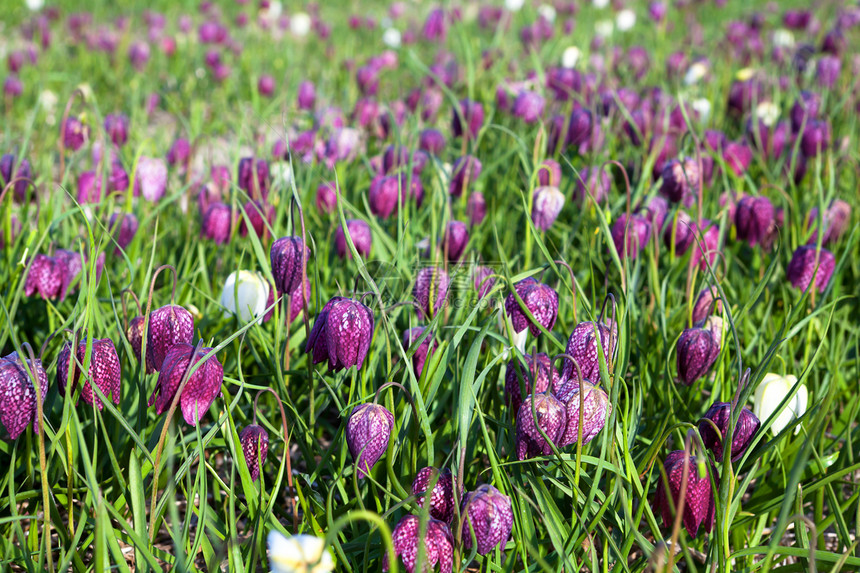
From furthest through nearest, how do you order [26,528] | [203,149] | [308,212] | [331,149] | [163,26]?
1. [163,26]
2. [203,149]
3. [331,149]
4. [308,212]
5. [26,528]

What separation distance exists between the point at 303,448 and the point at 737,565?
2.50 ft

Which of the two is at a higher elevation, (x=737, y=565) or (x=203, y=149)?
(x=203, y=149)

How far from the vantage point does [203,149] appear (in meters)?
3.65

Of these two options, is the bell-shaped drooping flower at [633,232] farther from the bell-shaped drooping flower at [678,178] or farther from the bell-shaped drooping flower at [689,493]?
the bell-shaped drooping flower at [689,493]

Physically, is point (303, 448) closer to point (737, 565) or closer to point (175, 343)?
point (175, 343)

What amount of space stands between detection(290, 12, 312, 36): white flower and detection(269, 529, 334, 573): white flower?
5561mm

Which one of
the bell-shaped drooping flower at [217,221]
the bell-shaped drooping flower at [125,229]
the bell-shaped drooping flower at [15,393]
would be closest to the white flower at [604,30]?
the bell-shaped drooping flower at [217,221]

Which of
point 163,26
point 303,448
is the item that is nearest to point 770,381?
point 303,448

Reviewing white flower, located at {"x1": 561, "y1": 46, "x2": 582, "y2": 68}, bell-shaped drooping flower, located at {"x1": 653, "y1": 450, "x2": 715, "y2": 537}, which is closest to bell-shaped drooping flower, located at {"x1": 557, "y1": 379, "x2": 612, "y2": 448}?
bell-shaped drooping flower, located at {"x1": 653, "y1": 450, "x2": 715, "y2": 537}

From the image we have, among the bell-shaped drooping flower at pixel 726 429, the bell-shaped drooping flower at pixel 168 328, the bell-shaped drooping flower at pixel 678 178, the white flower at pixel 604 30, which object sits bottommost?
the bell-shaped drooping flower at pixel 726 429

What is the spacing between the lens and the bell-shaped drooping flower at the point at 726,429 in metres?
1.10

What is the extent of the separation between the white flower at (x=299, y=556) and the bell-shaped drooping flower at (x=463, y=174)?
1.31 m

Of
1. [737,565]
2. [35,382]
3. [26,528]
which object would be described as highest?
[35,382]

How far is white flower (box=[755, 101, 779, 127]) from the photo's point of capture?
2.92m
